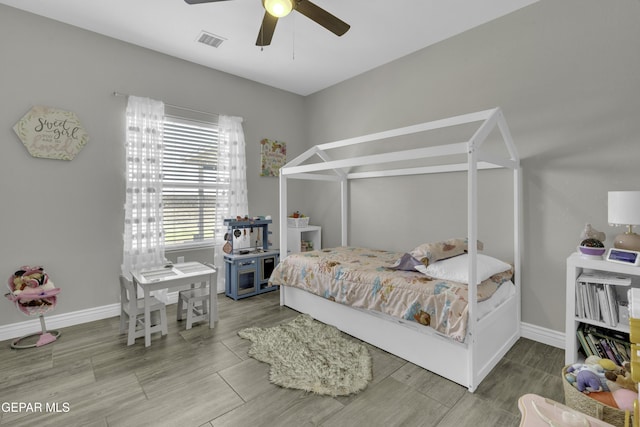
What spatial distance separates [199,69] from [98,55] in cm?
97

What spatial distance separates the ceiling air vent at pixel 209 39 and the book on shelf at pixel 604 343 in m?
3.74

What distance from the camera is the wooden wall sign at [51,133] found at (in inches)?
101

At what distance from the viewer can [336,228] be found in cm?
416

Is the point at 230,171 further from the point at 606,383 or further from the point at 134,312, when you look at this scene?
the point at 606,383

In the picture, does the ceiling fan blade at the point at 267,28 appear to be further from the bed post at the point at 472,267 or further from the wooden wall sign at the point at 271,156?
the wooden wall sign at the point at 271,156

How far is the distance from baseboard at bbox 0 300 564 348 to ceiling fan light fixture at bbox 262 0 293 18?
2.97 metres

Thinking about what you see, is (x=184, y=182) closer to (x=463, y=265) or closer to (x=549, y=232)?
(x=463, y=265)

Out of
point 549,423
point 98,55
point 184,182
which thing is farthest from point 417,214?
point 98,55

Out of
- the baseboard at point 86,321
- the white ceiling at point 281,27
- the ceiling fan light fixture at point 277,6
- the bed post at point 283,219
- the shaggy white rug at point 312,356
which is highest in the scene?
the white ceiling at point 281,27

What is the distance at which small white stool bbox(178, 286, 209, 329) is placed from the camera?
2725mm

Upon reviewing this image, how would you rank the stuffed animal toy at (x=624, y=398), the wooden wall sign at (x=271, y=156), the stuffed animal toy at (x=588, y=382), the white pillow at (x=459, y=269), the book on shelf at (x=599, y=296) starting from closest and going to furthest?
the stuffed animal toy at (x=624, y=398)
the stuffed animal toy at (x=588, y=382)
the book on shelf at (x=599, y=296)
the white pillow at (x=459, y=269)
the wooden wall sign at (x=271, y=156)

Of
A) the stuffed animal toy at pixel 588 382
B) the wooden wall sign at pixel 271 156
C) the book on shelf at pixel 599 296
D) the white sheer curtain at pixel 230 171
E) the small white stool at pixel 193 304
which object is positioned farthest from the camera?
the wooden wall sign at pixel 271 156

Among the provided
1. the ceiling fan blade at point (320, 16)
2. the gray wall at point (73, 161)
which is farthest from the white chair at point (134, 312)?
the ceiling fan blade at point (320, 16)

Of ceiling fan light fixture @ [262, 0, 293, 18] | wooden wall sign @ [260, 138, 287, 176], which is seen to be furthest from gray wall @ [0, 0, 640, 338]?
ceiling fan light fixture @ [262, 0, 293, 18]
